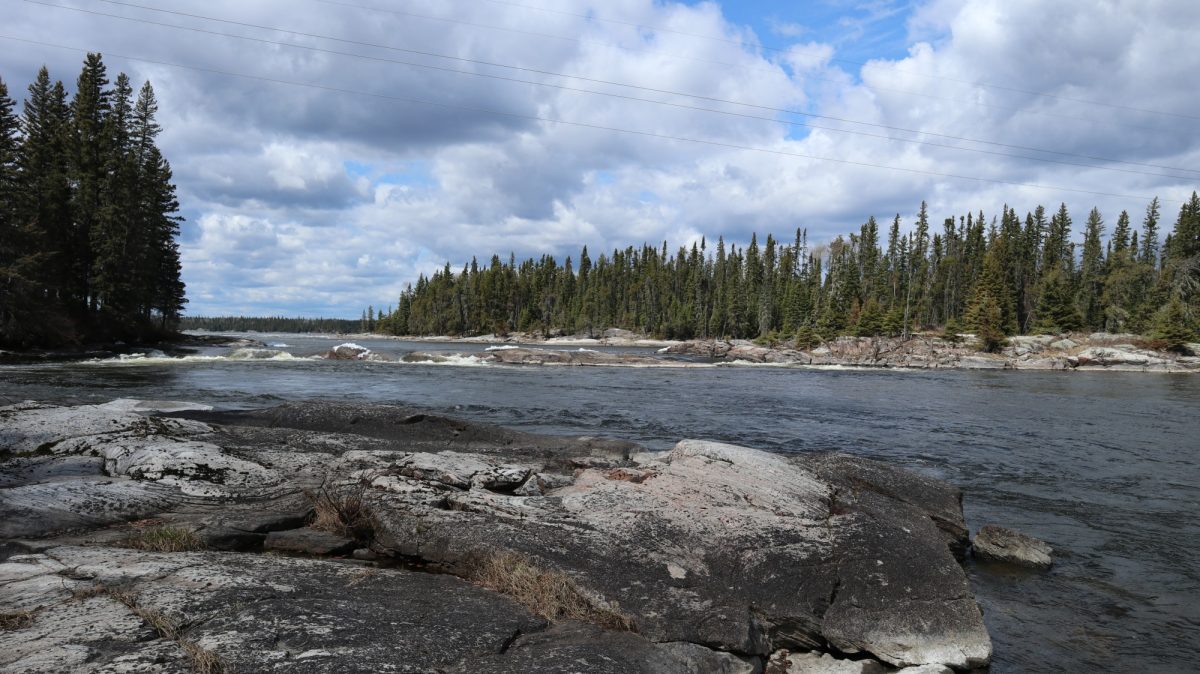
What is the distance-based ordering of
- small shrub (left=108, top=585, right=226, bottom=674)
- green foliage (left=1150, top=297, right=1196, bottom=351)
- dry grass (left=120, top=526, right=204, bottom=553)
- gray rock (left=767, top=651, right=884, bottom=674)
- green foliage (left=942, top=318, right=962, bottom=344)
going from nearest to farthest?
small shrub (left=108, top=585, right=226, bottom=674) → gray rock (left=767, top=651, right=884, bottom=674) → dry grass (left=120, top=526, right=204, bottom=553) → green foliage (left=1150, top=297, right=1196, bottom=351) → green foliage (left=942, top=318, right=962, bottom=344)

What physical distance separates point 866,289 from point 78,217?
119m

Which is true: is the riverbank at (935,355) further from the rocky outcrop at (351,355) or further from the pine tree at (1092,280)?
the pine tree at (1092,280)

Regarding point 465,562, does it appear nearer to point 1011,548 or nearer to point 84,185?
point 1011,548

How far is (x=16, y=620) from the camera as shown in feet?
15.3

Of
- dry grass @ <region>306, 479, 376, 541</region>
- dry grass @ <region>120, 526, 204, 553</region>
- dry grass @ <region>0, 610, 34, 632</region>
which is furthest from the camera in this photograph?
dry grass @ <region>306, 479, 376, 541</region>

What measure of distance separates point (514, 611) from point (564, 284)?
165m

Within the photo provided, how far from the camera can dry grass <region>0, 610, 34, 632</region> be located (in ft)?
15.0

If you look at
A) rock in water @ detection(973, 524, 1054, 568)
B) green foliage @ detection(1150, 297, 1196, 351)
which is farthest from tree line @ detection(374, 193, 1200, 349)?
rock in water @ detection(973, 524, 1054, 568)

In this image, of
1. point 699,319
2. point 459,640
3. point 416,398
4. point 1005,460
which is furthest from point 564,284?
point 459,640

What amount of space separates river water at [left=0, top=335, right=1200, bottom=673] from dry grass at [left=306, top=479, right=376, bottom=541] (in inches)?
295

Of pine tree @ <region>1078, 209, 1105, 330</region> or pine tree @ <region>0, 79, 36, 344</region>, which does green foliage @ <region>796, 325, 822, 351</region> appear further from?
pine tree @ <region>0, 79, 36, 344</region>

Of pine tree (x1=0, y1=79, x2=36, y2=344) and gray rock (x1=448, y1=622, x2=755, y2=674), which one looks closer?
gray rock (x1=448, y1=622, x2=755, y2=674)

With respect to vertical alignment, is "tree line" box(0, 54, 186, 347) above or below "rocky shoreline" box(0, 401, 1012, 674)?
above

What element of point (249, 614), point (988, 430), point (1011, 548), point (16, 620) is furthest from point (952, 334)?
point (16, 620)
